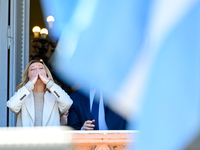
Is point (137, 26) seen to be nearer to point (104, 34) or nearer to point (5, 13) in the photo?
point (104, 34)

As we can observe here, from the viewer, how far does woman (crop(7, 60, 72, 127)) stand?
3150 mm

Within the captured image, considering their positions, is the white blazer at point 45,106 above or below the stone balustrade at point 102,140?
below

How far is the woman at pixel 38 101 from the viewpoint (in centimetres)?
315

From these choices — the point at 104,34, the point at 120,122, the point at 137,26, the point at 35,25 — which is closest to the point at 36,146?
the point at 137,26

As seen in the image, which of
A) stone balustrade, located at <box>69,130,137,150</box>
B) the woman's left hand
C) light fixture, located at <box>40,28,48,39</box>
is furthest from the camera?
light fixture, located at <box>40,28,48,39</box>

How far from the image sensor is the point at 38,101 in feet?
10.6

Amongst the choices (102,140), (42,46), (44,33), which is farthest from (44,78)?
(44,33)

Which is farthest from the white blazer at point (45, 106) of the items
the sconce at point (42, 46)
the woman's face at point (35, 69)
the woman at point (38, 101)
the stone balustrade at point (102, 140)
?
the sconce at point (42, 46)

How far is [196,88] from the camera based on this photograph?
1.15 metres

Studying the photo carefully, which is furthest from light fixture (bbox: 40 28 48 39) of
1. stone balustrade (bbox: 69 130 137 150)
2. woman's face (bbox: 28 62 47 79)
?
stone balustrade (bbox: 69 130 137 150)

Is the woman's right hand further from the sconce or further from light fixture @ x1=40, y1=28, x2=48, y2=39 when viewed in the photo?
light fixture @ x1=40, y1=28, x2=48, y2=39

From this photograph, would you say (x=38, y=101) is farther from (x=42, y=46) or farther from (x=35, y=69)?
(x=42, y=46)

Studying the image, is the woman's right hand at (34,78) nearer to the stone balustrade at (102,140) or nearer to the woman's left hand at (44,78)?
the woman's left hand at (44,78)

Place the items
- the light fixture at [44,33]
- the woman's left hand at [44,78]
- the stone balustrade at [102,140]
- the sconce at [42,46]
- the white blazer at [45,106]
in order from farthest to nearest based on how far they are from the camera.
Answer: the light fixture at [44,33] → the sconce at [42,46] → the woman's left hand at [44,78] → the white blazer at [45,106] → the stone balustrade at [102,140]
